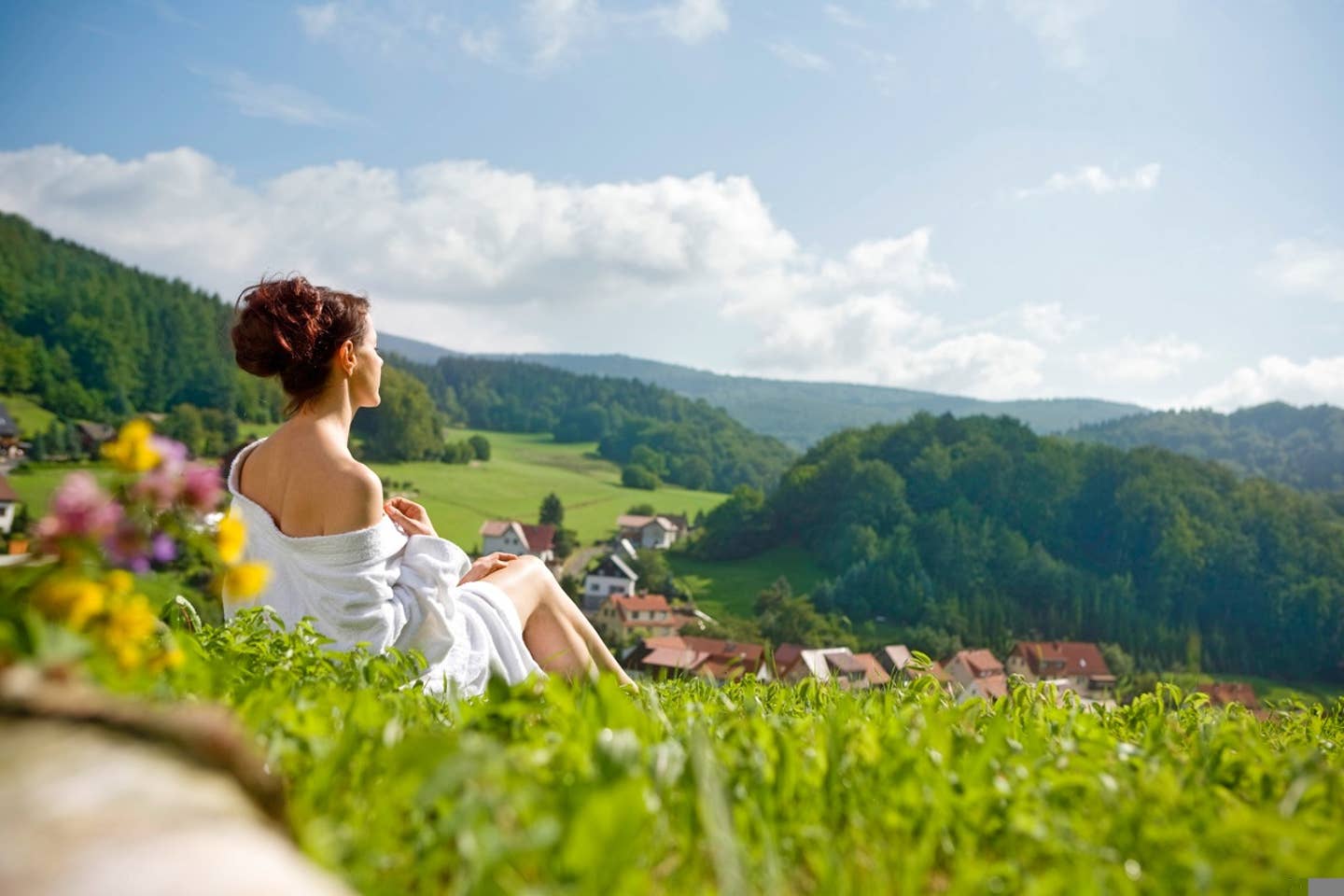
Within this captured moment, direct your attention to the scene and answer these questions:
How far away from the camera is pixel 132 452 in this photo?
1.32m

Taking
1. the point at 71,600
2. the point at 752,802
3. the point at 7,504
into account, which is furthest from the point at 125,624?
the point at 7,504

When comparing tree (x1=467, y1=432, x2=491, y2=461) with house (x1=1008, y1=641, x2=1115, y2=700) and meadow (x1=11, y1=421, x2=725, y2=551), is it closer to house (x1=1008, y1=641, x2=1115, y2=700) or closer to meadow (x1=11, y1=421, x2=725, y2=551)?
meadow (x1=11, y1=421, x2=725, y2=551)

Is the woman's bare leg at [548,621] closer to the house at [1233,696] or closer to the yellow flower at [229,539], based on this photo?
the house at [1233,696]

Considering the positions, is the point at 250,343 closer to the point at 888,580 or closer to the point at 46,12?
the point at 888,580

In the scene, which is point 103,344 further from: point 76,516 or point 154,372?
point 76,516

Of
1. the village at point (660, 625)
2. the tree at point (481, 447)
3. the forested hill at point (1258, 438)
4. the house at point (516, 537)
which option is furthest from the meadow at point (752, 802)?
the forested hill at point (1258, 438)

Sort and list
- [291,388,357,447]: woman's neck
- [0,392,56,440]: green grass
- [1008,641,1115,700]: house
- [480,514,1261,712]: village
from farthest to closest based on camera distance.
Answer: [0,392,56,440]: green grass
[1008,641,1115,700]: house
[480,514,1261,712]: village
[291,388,357,447]: woman's neck

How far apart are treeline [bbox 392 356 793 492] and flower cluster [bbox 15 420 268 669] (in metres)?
107

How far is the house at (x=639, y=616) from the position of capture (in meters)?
61.4

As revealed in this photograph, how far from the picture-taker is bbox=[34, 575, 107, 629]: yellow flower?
120 cm

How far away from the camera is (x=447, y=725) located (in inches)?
87.3

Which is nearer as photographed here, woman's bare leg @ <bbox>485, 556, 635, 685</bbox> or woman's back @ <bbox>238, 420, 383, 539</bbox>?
woman's back @ <bbox>238, 420, 383, 539</bbox>

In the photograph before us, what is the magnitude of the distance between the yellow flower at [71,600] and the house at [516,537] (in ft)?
230

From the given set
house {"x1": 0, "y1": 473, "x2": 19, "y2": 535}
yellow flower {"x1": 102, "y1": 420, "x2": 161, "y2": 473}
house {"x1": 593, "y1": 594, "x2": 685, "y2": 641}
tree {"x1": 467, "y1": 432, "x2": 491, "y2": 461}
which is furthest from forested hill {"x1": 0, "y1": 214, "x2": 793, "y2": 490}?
yellow flower {"x1": 102, "y1": 420, "x2": 161, "y2": 473}
